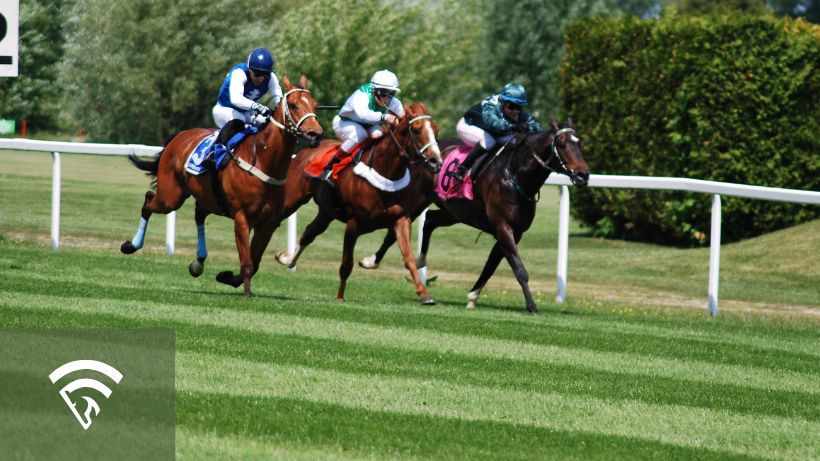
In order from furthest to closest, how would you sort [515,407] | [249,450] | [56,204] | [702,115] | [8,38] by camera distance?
[702,115] → [56,204] → [8,38] → [515,407] → [249,450]

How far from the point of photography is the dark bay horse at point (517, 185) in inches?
512

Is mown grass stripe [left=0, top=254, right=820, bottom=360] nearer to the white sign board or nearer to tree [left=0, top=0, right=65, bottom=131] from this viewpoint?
the white sign board

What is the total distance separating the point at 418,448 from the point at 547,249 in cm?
1579

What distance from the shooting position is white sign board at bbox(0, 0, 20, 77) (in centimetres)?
1058

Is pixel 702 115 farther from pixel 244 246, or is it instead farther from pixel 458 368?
pixel 458 368

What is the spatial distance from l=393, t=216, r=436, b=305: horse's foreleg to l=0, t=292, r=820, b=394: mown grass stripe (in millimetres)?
2315

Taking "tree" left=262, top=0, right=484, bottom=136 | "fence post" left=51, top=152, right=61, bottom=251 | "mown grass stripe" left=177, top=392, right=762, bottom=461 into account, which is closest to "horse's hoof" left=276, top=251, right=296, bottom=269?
"fence post" left=51, top=152, right=61, bottom=251

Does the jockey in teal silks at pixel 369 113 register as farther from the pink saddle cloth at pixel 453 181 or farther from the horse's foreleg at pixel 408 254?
the pink saddle cloth at pixel 453 181

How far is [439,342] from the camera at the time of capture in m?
10.3

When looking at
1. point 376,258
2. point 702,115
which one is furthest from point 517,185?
point 702,115

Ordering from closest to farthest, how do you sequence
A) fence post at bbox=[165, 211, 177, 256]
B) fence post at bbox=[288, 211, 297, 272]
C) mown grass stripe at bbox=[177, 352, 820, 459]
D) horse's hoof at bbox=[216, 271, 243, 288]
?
mown grass stripe at bbox=[177, 352, 820, 459], horse's hoof at bbox=[216, 271, 243, 288], fence post at bbox=[288, 211, 297, 272], fence post at bbox=[165, 211, 177, 256]

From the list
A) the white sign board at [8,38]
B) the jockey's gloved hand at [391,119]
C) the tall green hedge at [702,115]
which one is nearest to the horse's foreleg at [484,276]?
the jockey's gloved hand at [391,119]

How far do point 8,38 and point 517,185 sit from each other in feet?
16.0

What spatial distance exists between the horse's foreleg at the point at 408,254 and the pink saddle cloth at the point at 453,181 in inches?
33.3
